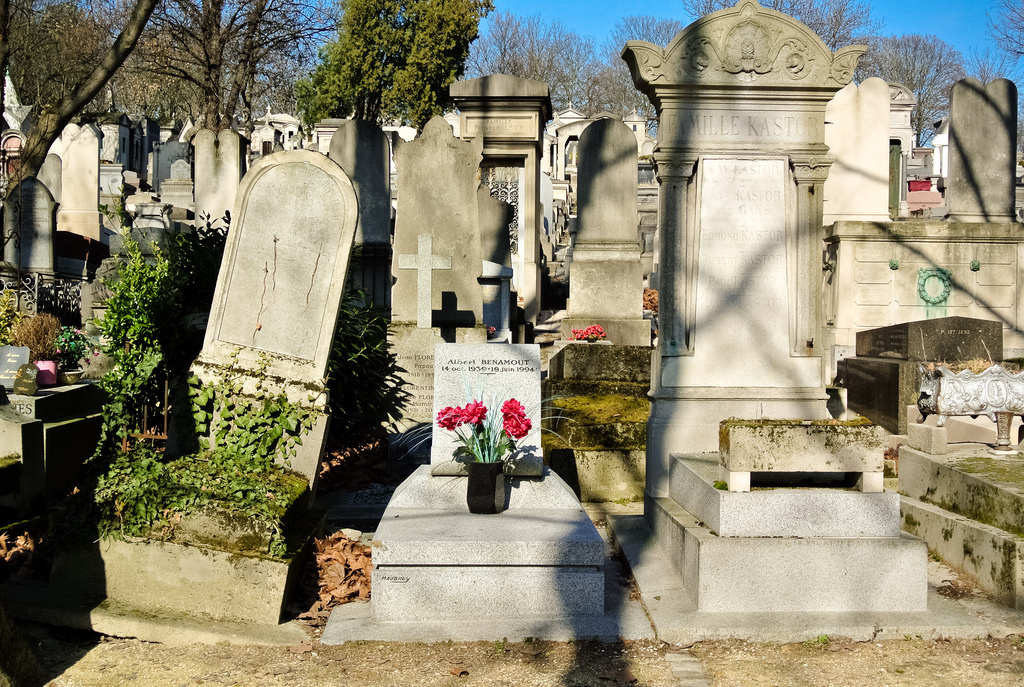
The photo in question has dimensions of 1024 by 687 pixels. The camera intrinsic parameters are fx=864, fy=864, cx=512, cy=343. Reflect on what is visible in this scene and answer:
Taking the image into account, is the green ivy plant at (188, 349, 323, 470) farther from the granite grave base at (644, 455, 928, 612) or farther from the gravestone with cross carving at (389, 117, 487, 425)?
the gravestone with cross carving at (389, 117, 487, 425)

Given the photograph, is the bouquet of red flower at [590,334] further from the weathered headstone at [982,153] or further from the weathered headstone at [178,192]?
the weathered headstone at [178,192]

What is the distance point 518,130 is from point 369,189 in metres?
5.12

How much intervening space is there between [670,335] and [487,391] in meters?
1.61

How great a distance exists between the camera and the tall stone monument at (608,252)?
1156 centimetres

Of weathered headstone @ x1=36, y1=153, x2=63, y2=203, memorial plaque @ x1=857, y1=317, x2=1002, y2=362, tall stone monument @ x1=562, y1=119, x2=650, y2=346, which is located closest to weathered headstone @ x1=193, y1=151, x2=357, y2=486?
memorial plaque @ x1=857, y1=317, x2=1002, y2=362

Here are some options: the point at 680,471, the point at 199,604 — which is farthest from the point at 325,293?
the point at 680,471

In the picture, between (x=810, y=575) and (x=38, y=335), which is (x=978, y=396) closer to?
(x=810, y=575)

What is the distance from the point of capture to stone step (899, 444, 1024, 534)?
4.48 meters

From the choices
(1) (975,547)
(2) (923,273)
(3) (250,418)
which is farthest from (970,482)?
(2) (923,273)

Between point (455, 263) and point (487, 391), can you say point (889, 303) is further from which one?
point (487, 391)

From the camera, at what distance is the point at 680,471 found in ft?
16.4

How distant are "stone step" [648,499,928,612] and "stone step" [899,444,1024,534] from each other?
0.69 metres

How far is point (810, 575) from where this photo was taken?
414 cm

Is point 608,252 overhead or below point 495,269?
overhead
